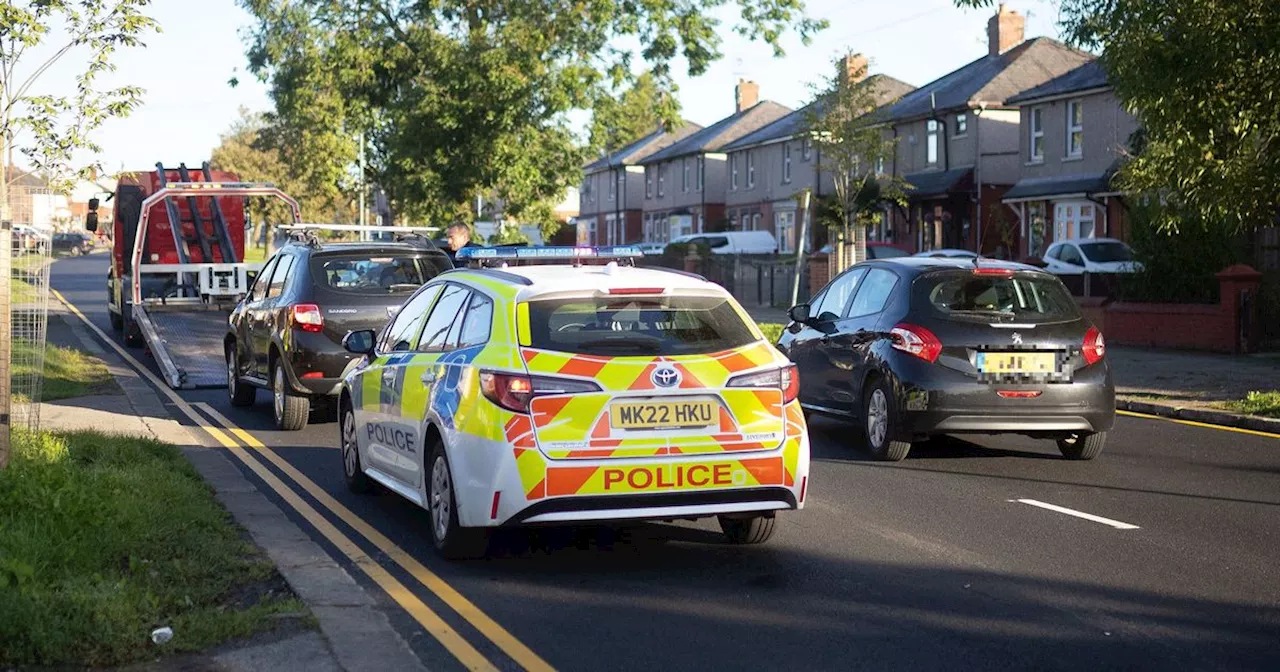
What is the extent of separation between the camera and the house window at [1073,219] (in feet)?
142

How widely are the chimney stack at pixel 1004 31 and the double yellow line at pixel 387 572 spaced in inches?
1814

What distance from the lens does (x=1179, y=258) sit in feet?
82.9

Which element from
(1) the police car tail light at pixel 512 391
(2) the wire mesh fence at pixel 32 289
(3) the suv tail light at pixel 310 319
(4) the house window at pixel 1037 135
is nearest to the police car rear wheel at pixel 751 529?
(1) the police car tail light at pixel 512 391

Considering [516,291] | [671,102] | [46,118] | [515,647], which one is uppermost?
[671,102]

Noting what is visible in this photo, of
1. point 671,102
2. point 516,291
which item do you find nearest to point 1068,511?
point 516,291

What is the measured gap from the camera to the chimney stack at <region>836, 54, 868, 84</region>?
3500 cm

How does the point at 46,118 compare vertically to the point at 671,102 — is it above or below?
below

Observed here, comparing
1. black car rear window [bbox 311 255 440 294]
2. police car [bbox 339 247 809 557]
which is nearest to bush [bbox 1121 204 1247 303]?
black car rear window [bbox 311 255 440 294]

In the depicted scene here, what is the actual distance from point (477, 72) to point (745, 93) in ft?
178

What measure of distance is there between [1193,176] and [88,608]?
14.2m

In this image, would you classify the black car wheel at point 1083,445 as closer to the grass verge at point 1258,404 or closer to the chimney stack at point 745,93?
the grass verge at point 1258,404

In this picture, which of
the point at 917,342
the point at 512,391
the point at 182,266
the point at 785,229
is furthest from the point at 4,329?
the point at 785,229

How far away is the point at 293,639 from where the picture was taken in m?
6.44

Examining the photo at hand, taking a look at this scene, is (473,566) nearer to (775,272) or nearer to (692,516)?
(692,516)
